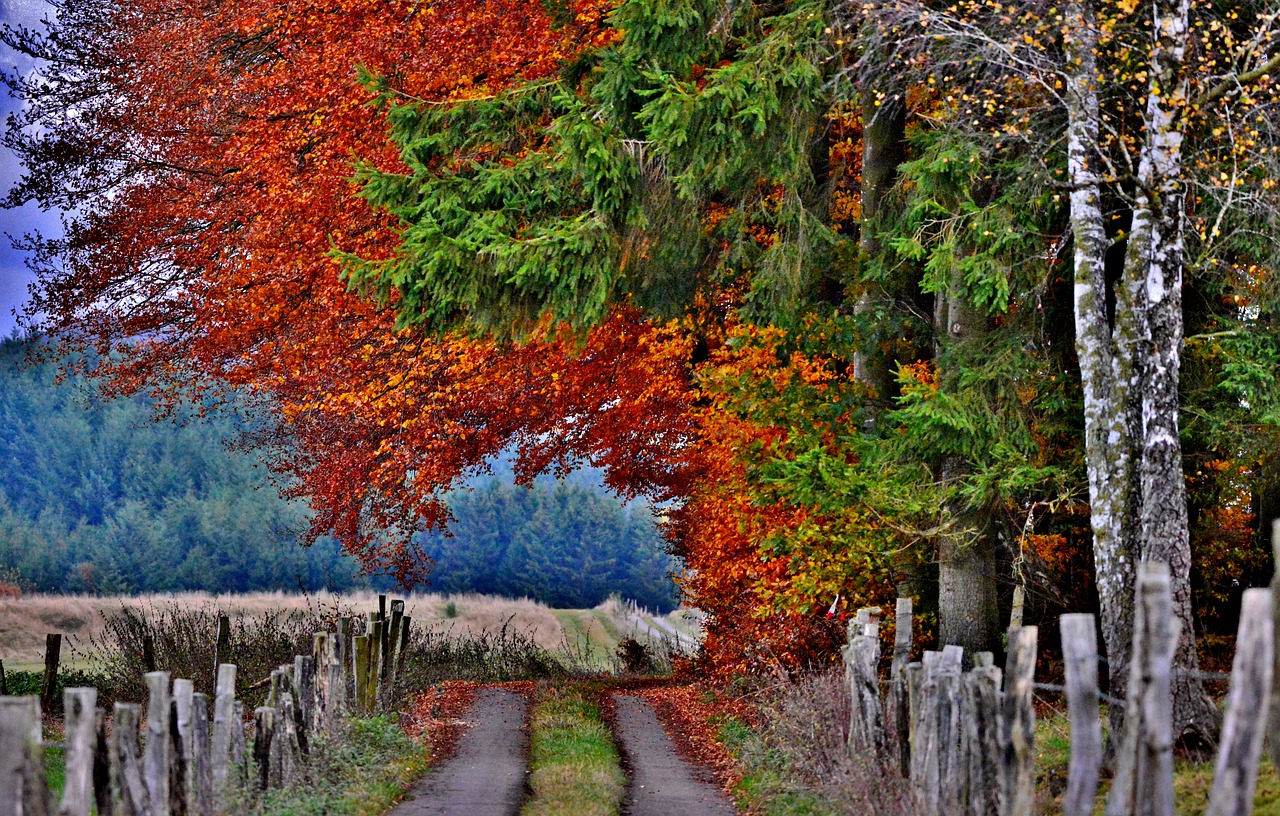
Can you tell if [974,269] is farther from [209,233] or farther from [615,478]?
[209,233]

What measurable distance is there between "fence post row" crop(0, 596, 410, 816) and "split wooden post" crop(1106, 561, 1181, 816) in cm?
494

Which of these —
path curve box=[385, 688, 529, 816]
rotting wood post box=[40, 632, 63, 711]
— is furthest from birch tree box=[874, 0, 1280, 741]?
rotting wood post box=[40, 632, 63, 711]

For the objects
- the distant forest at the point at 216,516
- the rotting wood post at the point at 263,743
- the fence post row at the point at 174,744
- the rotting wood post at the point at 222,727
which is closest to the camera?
the fence post row at the point at 174,744

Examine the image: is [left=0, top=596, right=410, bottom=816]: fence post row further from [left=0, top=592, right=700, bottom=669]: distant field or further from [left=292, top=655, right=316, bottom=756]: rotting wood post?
[left=0, top=592, right=700, bottom=669]: distant field

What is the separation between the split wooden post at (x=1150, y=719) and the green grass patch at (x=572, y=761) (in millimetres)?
5455

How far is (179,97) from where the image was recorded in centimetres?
2203

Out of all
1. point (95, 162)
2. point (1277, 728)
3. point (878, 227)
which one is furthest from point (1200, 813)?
point (95, 162)

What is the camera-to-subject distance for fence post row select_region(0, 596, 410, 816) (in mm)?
5883

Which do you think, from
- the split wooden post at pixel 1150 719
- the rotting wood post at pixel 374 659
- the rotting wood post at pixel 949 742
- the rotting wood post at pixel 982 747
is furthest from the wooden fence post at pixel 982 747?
the rotting wood post at pixel 374 659

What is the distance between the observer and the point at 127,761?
7.29 meters

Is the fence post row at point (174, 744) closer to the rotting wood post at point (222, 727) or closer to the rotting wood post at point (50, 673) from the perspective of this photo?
the rotting wood post at point (222, 727)

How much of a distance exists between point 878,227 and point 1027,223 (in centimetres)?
245

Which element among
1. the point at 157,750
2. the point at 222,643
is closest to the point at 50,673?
the point at 222,643

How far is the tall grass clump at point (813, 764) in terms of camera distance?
9602mm
